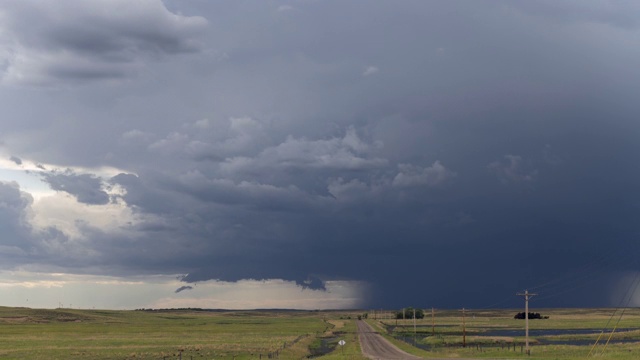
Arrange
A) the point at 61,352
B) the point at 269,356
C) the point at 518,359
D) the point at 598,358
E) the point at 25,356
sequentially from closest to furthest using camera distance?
the point at 598,358
the point at 518,359
the point at 269,356
the point at 25,356
the point at 61,352

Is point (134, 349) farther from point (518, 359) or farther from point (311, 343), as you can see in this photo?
point (518, 359)

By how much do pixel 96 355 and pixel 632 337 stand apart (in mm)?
99527

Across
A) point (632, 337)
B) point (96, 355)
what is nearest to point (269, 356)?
point (96, 355)

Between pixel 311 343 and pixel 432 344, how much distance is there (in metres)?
22.7

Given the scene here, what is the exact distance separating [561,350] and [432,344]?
1356 inches

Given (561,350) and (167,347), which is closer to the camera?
(561,350)

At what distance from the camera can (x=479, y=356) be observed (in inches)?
3275

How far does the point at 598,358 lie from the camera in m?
69.6

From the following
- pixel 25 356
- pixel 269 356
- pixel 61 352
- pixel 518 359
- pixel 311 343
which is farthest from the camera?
pixel 311 343

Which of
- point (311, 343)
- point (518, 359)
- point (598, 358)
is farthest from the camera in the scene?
point (311, 343)

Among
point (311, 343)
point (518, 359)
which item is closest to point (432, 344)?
point (311, 343)

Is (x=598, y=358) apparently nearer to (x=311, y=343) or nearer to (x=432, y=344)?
(x=432, y=344)

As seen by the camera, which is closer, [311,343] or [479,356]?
[479,356]

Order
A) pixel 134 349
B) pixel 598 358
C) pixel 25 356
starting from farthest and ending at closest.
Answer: pixel 134 349 → pixel 25 356 → pixel 598 358
